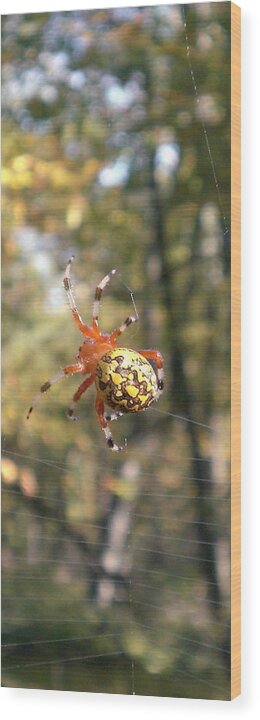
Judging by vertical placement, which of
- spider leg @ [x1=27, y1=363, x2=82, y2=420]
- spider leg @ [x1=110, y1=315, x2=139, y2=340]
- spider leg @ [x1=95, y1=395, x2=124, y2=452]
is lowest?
spider leg @ [x1=95, y1=395, x2=124, y2=452]

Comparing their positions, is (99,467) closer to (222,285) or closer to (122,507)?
(122,507)

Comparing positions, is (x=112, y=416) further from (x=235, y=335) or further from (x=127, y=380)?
(x=235, y=335)

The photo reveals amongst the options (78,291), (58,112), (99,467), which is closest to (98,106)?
(58,112)

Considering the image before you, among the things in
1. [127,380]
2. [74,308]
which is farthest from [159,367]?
[74,308]

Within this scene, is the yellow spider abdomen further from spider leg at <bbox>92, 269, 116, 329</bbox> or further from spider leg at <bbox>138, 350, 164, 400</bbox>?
spider leg at <bbox>92, 269, 116, 329</bbox>

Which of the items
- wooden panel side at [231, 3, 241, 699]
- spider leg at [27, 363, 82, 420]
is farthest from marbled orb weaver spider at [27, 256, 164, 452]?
wooden panel side at [231, 3, 241, 699]

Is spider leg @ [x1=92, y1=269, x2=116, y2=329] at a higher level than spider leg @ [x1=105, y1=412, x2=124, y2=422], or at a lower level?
higher

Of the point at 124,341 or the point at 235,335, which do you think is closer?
the point at 235,335

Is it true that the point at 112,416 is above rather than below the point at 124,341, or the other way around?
below
